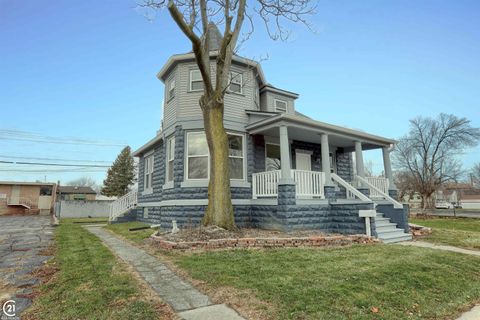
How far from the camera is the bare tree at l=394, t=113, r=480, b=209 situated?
34125mm

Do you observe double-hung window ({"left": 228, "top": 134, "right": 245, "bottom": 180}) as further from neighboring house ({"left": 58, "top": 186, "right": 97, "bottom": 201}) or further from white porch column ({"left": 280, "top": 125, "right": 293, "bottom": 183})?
neighboring house ({"left": 58, "top": 186, "right": 97, "bottom": 201})

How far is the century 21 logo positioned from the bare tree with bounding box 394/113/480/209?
3651cm

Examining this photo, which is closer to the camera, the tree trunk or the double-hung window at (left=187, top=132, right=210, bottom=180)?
the tree trunk

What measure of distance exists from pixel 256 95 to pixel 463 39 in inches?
380

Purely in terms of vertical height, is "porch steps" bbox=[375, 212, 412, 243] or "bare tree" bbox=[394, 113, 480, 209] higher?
"bare tree" bbox=[394, 113, 480, 209]

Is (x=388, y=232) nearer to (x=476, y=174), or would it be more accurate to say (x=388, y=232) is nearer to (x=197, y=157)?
(x=197, y=157)

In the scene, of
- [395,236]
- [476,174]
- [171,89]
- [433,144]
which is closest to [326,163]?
[395,236]

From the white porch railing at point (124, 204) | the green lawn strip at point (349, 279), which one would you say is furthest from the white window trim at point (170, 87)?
the green lawn strip at point (349, 279)

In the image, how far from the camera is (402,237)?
30.6 feet

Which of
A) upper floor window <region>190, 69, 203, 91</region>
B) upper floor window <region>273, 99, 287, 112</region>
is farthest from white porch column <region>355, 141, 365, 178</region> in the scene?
upper floor window <region>190, 69, 203, 91</region>

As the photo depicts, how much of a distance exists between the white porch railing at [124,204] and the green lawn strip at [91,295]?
1081cm

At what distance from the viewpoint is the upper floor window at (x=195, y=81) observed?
37.0 feet

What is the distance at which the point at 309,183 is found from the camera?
1025 cm

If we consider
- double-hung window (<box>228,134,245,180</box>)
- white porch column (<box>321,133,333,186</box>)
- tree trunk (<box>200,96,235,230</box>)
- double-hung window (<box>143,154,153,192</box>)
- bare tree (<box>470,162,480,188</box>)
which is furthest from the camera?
bare tree (<box>470,162,480,188</box>)
